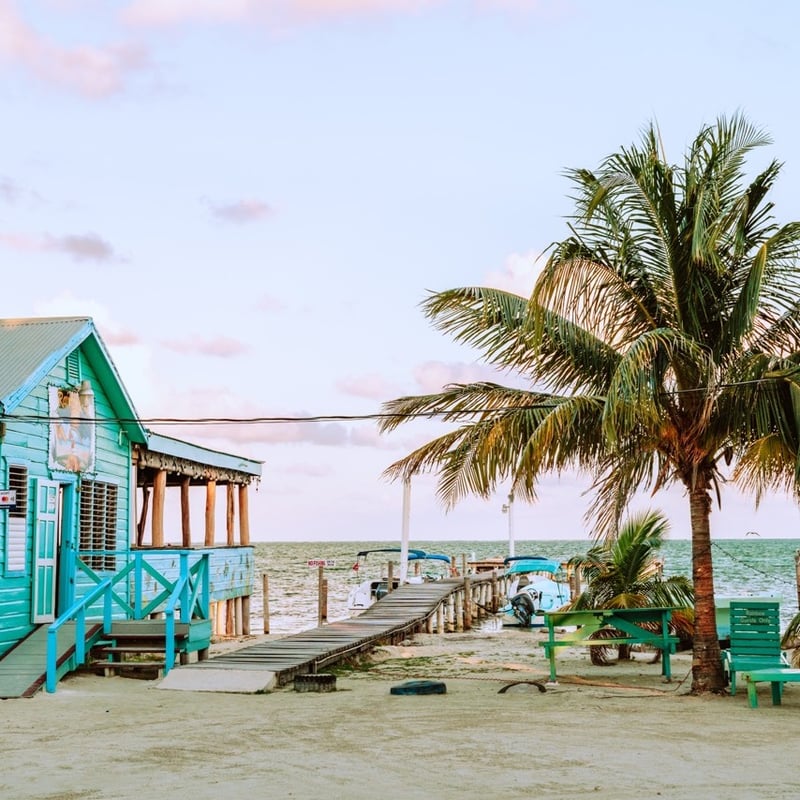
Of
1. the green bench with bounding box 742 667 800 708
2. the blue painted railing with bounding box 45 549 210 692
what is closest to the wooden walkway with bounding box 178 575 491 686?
the blue painted railing with bounding box 45 549 210 692

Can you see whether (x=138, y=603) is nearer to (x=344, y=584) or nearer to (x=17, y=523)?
(x=17, y=523)

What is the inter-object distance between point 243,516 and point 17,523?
12011 mm

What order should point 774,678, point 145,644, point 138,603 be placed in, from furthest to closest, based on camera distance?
point 138,603 → point 145,644 → point 774,678

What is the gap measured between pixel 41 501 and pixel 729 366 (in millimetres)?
10282

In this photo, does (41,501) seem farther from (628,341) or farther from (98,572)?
(628,341)

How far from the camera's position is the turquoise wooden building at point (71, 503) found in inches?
626

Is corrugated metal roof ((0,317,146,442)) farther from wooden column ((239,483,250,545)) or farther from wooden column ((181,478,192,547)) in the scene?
wooden column ((239,483,250,545))

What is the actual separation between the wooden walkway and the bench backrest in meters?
5.96

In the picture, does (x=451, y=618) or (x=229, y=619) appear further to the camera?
(x=451, y=618)

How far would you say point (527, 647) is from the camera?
2248cm

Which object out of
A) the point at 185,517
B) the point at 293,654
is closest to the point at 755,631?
the point at 293,654

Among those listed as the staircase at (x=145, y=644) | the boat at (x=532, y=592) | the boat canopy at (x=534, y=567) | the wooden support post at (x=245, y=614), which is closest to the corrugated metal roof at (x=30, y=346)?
the staircase at (x=145, y=644)

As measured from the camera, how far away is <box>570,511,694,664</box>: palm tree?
56.0 feet

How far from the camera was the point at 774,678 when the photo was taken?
38.7ft
